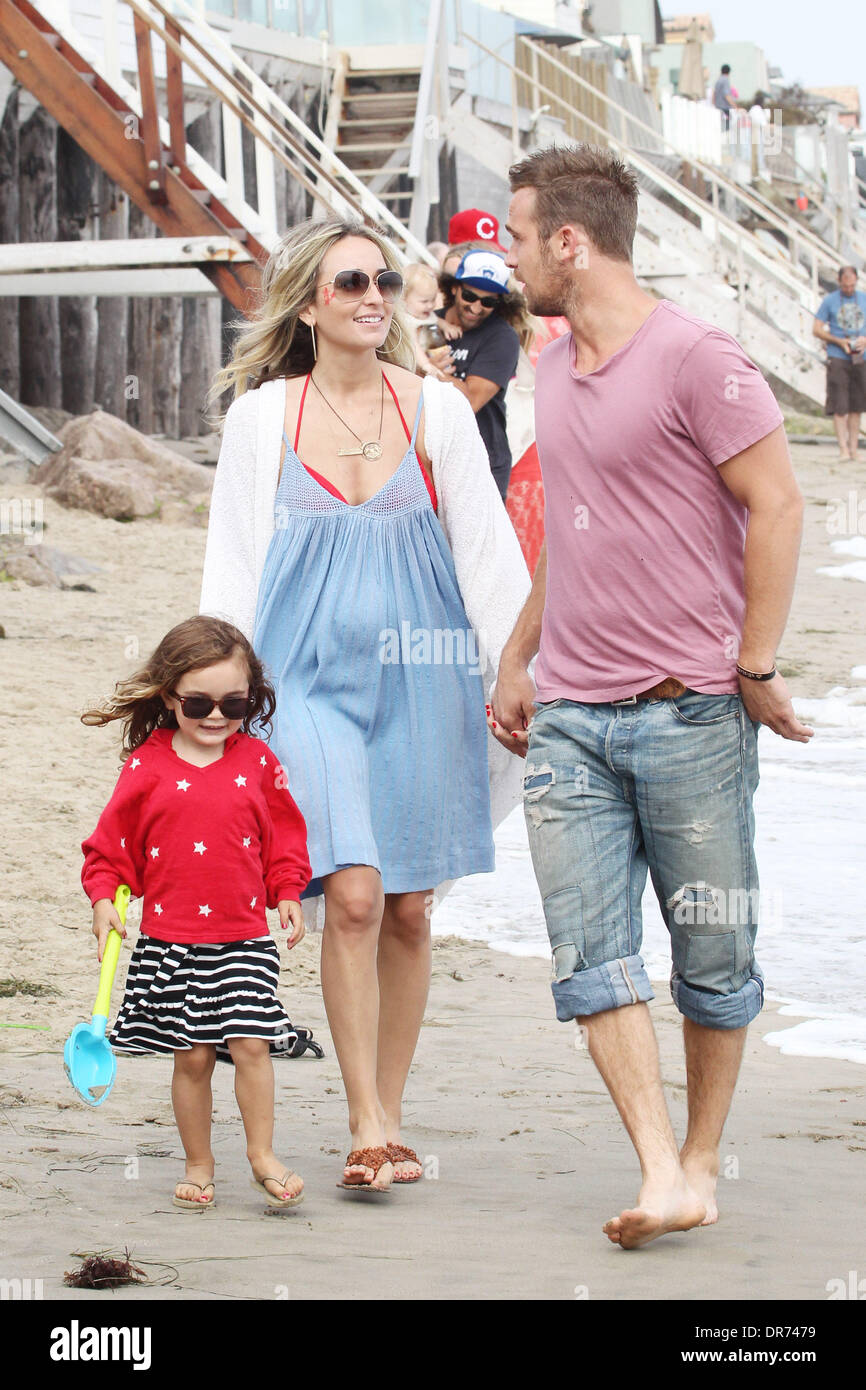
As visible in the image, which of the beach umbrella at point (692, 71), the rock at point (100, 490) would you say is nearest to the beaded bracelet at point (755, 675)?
the rock at point (100, 490)

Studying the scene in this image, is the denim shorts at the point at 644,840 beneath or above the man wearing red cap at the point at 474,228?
beneath

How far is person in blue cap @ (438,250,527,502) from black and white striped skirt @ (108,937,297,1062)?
3.34 m

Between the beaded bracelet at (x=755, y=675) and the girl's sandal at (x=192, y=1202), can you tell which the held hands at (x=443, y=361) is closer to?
the beaded bracelet at (x=755, y=675)

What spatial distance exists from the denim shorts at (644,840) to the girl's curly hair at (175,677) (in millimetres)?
595

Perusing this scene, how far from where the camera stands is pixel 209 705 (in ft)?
11.3

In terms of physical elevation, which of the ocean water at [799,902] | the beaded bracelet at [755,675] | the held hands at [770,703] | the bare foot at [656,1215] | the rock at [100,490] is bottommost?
the ocean water at [799,902]

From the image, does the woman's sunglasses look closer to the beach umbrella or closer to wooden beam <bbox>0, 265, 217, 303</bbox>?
wooden beam <bbox>0, 265, 217, 303</bbox>

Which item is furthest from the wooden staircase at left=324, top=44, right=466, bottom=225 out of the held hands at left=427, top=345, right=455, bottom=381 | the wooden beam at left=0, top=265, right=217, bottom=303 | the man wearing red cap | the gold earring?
the gold earring

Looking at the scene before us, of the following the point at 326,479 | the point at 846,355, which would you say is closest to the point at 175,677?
the point at 326,479

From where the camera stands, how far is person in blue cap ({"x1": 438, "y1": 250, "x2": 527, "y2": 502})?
6.43 metres

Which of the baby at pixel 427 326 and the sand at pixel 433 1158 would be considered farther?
the baby at pixel 427 326

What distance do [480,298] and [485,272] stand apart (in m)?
0.12

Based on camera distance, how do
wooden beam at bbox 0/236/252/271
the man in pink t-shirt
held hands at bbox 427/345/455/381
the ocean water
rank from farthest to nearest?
wooden beam at bbox 0/236/252/271 < held hands at bbox 427/345/455/381 < the ocean water < the man in pink t-shirt

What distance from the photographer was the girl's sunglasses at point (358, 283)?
383 cm
